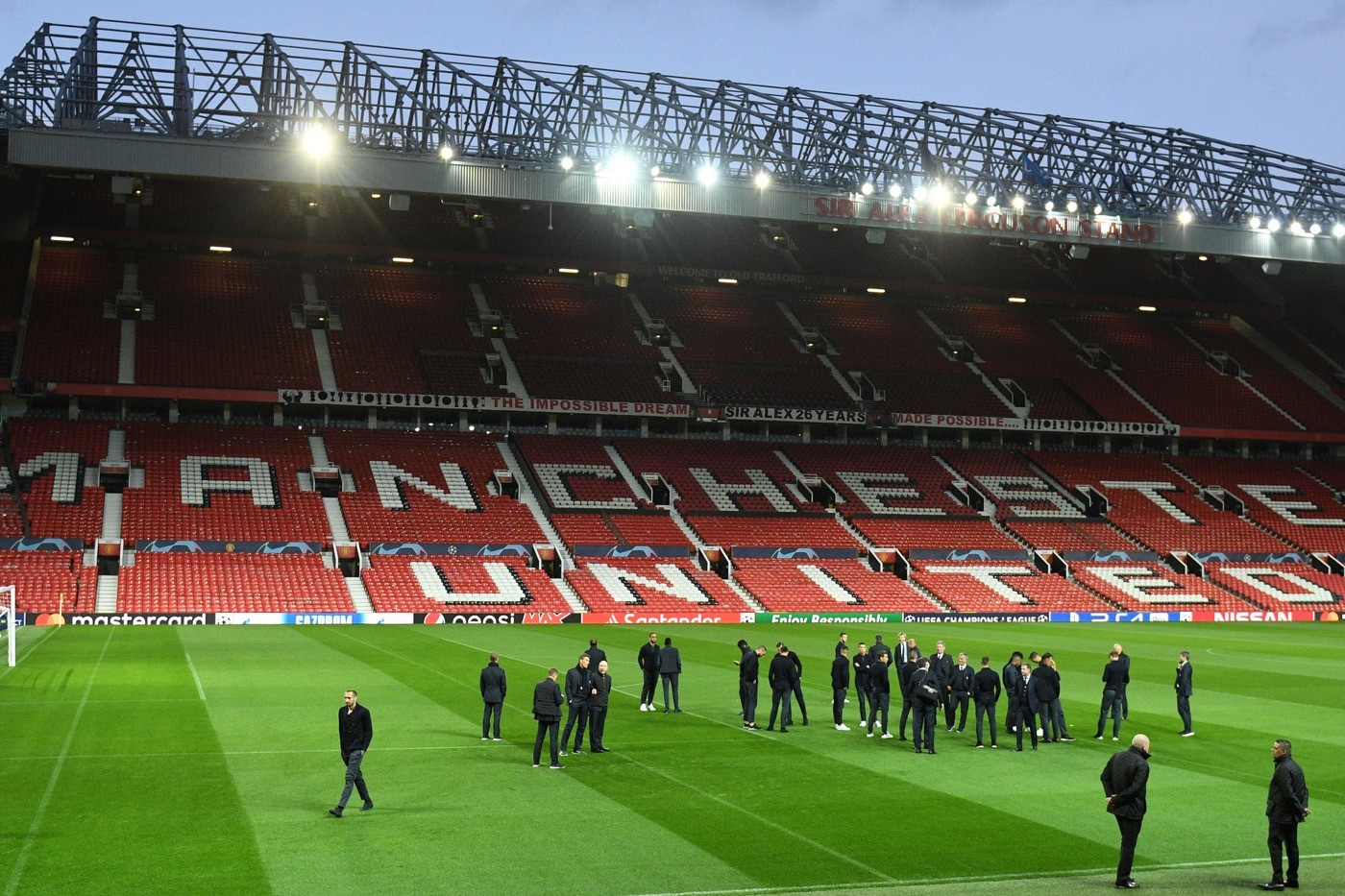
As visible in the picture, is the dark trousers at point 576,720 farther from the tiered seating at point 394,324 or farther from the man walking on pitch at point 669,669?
the tiered seating at point 394,324

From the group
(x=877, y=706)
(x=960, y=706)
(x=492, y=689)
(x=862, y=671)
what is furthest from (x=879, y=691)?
(x=492, y=689)

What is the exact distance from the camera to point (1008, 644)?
42.2 metres

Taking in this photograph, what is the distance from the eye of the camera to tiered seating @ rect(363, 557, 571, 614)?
5097cm

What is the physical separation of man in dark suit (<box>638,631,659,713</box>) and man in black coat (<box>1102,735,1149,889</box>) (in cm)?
1295

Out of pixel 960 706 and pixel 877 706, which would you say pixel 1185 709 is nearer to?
pixel 960 706

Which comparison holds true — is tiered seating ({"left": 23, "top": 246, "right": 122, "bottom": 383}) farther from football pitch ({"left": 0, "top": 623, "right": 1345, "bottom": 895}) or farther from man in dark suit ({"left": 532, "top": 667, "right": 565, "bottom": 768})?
man in dark suit ({"left": 532, "top": 667, "right": 565, "bottom": 768})

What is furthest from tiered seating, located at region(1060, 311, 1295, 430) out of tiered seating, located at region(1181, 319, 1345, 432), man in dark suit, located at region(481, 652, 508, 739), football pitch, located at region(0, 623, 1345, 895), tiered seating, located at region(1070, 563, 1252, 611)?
man in dark suit, located at region(481, 652, 508, 739)

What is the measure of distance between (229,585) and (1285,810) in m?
42.6

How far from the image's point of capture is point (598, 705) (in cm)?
2117

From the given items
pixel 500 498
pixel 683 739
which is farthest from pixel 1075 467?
pixel 683 739

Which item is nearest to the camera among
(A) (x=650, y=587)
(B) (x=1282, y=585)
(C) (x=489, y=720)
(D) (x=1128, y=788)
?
(D) (x=1128, y=788)

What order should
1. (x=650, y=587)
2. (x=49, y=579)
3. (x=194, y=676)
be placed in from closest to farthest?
1. (x=194, y=676)
2. (x=49, y=579)
3. (x=650, y=587)

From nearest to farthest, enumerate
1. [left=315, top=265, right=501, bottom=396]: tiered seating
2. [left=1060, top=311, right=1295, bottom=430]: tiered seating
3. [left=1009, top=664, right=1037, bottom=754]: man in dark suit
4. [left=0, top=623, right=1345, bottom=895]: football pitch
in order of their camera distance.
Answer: [left=0, top=623, right=1345, bottom=895]: football pitch < [left=1009, top=664, right=1037, bottom=754]: man in dark suit < [left=315, top=265, right=501, bottom=396]: tiered seating < [left=1060, top=311, right=1295, bottom=430]: tiered seating

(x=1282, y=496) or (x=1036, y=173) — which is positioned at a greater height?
(x=1036, y=173)
